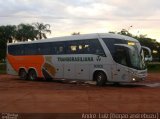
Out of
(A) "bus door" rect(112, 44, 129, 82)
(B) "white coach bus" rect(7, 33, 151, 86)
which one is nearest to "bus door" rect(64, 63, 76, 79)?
(B) "white coach bus" rect(7, 33, 151, 86)

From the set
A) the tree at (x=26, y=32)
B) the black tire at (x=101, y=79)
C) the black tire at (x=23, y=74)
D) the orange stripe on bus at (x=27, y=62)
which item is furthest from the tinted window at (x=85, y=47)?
the tree at (x=26, y=32)

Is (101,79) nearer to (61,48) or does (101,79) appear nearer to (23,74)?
(61,48)

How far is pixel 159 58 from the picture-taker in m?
114

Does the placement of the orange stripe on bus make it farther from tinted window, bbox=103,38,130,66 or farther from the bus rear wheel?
tinted window, bbox=103,38,130,66

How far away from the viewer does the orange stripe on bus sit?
32.5 metres

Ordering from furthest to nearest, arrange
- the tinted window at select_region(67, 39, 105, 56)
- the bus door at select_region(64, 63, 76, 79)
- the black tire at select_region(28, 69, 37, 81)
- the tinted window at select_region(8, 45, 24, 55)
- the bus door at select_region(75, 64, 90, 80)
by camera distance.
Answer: the tinted window at select_region(8, 45, 24, 55) → the black tire at select_region(28, 69, 37, 81) → the bus door at select_region(64, 63, 76, 79) → the bus door at select_region(75, 64, 90, 80) → the tinted window at select_region(67, 39, 105, 56)

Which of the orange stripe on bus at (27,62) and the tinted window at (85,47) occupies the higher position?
the tinted window at (85,47)

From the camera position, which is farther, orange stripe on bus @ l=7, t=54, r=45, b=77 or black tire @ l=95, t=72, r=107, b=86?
orange stripe on bus @ l=7, t=54, r=45, b=77

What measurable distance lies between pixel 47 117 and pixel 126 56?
13.9 metres

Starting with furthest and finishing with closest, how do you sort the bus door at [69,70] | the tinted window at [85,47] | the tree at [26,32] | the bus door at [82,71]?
the tree at [26,32], the bus door at [69,70], the bus door at [82,71], the tinted window at [85,47]

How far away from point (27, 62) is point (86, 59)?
24.5 feet

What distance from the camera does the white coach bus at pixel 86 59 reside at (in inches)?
1037

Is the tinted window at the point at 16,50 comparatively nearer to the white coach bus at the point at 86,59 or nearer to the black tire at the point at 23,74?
the white coach bus at the point at 86,59

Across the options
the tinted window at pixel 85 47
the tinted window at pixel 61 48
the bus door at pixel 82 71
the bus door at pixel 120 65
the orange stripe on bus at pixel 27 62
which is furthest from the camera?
the orange stripe on bus at pixel 27 62
